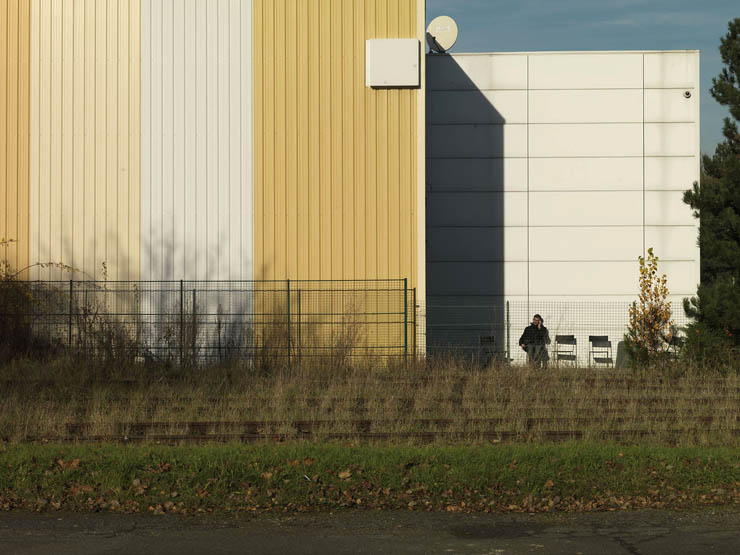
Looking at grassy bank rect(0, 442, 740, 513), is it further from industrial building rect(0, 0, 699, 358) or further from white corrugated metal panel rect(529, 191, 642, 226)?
white corrugated metal panel rect(529, 191, 642, 226)

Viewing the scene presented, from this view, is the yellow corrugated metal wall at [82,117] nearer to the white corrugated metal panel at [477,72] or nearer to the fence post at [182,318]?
the fence post at [182,318]

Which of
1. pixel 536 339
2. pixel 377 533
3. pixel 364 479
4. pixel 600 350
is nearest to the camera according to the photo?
pixel 377 533

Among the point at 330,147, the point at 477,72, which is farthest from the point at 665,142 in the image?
the point at 330,147

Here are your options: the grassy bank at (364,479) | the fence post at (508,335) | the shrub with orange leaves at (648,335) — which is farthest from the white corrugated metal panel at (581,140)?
the grassy bank at (364,479)

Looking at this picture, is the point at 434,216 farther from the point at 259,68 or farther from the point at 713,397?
the point at 713,397

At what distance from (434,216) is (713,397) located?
13479mm

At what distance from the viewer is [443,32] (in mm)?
27766

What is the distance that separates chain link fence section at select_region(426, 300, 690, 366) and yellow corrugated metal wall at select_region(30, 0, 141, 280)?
9888 millimetres

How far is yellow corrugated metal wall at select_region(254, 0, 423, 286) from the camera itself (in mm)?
22422

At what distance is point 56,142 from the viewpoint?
2275 centimetres

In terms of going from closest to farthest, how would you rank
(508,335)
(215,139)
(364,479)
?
(364,479)
(215,139)
(508,335)

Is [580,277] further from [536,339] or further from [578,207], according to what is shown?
[536,339]

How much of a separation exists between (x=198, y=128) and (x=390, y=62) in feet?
16.5

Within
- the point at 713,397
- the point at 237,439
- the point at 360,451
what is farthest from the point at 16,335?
the point at 713,397
